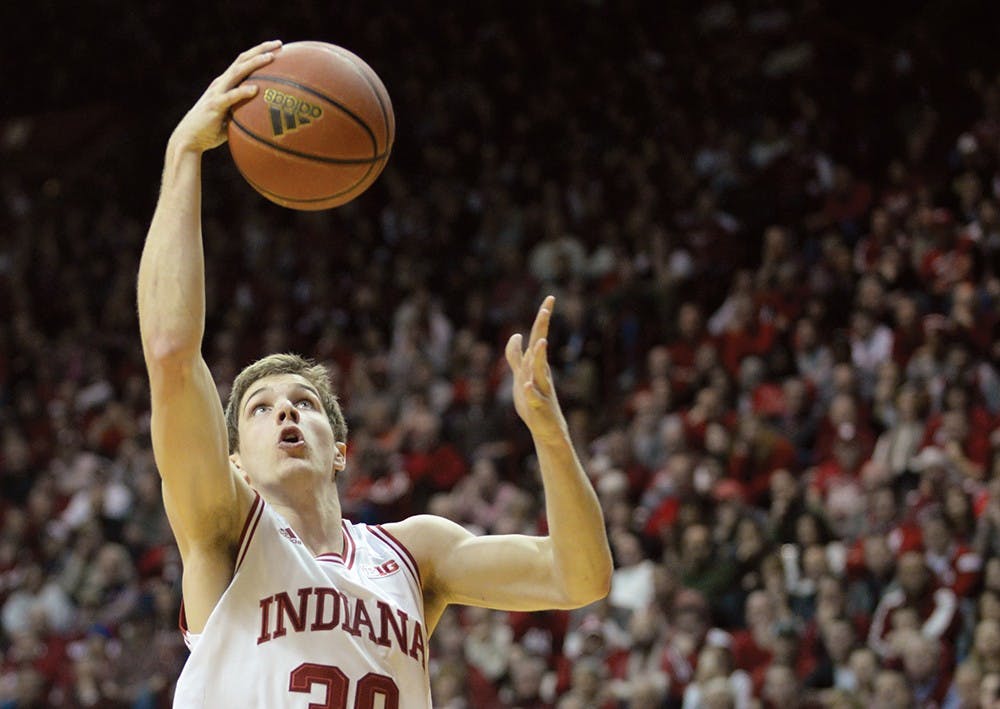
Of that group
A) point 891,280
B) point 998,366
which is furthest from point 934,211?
point 998,366

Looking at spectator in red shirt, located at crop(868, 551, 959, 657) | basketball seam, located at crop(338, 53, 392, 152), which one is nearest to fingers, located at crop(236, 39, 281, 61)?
basketball seam, located at crop(338, 53, 392, 152)

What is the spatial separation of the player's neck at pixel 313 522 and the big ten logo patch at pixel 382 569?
0.09 metres

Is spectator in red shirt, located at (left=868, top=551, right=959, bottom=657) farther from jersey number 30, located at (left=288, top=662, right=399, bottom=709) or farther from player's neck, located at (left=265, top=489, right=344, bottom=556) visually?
jersey number 30, located at (left=288, top=662, right=399, bottom=709)

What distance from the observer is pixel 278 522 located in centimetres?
316

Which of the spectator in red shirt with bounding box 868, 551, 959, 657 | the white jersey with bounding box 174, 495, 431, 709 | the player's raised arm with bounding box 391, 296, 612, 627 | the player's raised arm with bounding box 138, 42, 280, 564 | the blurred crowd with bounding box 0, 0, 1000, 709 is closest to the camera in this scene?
the player's raised arm with bounding box 138, 42, 280, 564

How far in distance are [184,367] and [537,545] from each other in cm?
96

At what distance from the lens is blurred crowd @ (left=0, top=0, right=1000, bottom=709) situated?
7746 millimetres

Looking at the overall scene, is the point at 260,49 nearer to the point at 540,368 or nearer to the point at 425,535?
the point at 540,368

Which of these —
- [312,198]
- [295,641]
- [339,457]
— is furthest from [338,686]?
[312,198]

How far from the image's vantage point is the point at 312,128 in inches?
132

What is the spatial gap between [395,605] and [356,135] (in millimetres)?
1076

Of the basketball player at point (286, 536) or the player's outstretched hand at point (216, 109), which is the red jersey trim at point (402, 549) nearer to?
the basketball player at point (286, 536)

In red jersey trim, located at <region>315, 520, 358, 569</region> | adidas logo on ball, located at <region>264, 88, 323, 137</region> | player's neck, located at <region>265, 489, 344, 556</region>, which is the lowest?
red jersey trim, located at <region>315, 520, 358, 569</region>

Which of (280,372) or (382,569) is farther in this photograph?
(280,372)
